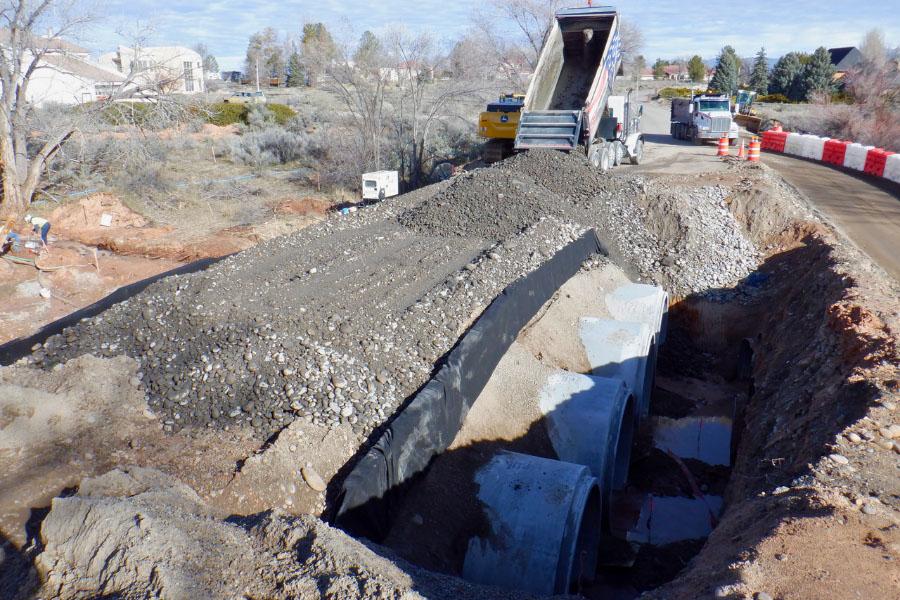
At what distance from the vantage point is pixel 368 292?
28.7ft

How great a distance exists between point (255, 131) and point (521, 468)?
28.1 m

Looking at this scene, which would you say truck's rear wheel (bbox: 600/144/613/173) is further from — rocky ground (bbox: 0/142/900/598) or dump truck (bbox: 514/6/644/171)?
rocky ground (bbox: 0/142/900/598)

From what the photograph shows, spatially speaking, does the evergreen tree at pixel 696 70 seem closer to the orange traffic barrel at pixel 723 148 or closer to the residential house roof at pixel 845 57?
the residential house roof at pixel 845 57

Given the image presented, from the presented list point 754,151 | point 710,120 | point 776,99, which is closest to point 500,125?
point 754,151

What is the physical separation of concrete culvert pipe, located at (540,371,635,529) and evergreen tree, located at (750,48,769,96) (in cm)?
5095

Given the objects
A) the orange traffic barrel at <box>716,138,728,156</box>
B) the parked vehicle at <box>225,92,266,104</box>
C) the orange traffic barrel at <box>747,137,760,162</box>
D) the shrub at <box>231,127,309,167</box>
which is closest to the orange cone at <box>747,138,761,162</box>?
the orange traffic barrel at <box>747,137,760,162</box>

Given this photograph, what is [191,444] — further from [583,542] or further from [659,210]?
[659,210]

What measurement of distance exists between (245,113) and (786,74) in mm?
38064

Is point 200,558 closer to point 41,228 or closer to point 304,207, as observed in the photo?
point 41,228

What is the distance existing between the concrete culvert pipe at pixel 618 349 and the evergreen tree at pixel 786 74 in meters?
45.5

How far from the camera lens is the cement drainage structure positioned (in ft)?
18.6

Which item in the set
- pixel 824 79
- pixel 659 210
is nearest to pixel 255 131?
pixel 659 210

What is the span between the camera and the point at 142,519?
3.97 metres

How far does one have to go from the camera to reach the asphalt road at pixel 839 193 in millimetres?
13125
